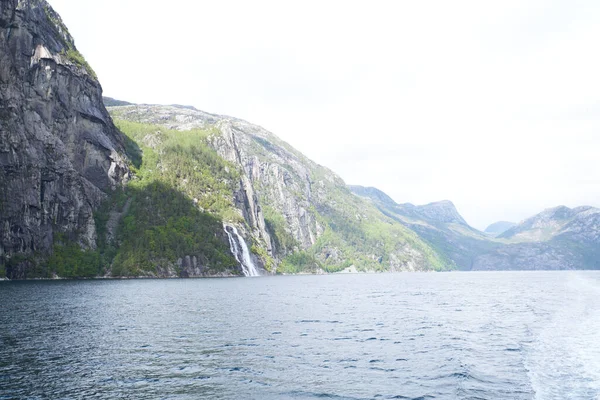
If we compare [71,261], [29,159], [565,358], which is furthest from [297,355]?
[29,159]

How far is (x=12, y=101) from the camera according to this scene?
545 feet

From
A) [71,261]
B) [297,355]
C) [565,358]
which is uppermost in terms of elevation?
[71,261]

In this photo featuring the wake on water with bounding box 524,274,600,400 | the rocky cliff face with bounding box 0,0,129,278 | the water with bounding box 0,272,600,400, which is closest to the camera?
the wake on water with bounding box 524,274,600,400

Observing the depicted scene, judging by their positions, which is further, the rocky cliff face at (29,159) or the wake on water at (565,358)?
the rocky cliff face at (29,159)

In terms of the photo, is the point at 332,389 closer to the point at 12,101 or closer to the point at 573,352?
the point at 573,352

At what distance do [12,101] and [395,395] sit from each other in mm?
189764

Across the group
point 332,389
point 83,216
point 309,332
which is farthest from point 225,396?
point 83,216

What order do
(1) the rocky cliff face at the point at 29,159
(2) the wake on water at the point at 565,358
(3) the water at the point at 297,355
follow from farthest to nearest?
(1) the rocky cliff face at the point at 29,159 < (3) the water at the point at 297,355 < (2) the wake on water at the point at 565,358

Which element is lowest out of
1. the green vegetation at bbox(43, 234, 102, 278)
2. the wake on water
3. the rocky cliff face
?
the wake on water

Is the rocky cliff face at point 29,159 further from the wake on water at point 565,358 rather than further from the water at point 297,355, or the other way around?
the wake on water at point 565,358

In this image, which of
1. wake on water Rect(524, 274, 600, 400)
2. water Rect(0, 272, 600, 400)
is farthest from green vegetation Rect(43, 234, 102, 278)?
wake on water Rect(524, 274, 600, 400)

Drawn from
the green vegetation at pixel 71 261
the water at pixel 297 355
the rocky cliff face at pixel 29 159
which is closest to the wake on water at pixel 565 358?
the water at pixel 297 355

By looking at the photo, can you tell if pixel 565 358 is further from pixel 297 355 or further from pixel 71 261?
pixel 71 261

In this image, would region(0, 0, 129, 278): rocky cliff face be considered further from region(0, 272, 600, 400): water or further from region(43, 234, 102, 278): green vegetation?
region(0, 272, 600, 400): water
